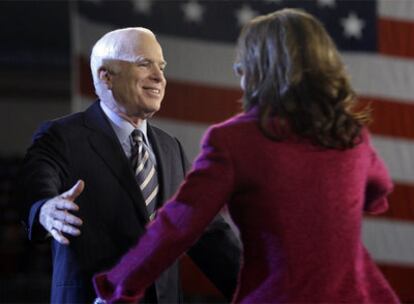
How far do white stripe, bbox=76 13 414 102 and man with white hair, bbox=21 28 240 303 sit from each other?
159 cm

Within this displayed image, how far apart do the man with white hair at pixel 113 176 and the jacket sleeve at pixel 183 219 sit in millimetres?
380

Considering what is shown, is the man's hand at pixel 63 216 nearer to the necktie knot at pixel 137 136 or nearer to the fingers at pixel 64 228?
the fingers at pixel 64 228

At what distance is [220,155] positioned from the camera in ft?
3.19

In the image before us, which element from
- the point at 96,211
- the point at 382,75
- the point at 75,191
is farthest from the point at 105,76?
the point at 382,75

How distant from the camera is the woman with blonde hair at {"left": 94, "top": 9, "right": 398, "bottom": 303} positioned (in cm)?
97

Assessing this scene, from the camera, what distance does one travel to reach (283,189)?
3.20 feet

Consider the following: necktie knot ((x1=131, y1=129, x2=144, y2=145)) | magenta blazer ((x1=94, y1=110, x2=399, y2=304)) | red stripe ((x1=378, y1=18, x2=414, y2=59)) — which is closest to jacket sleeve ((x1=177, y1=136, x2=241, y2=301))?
necktie knot ((x1=131, y1=129, x2=144, y2=145))

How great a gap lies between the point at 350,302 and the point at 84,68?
2302 mm

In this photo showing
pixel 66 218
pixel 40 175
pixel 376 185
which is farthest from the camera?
pixel 40 175

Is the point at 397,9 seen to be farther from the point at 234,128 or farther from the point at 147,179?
the point at 234,128

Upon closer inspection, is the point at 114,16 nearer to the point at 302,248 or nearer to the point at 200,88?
the point at 200,88

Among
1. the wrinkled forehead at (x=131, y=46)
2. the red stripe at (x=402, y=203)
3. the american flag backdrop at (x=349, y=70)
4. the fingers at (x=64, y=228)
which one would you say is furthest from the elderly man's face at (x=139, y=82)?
the red stripe at (x=402, y=203)

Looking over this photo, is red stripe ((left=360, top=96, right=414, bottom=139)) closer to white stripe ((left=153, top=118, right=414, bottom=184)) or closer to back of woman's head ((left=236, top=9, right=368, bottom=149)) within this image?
white stripe ((left=153, top=118, right=414, bottom=184))

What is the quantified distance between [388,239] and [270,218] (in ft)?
7.63
